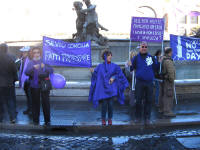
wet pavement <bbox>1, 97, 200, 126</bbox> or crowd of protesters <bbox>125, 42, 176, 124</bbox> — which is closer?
crowd of protesters <bbox>125, 42, 176, 124</bbox>

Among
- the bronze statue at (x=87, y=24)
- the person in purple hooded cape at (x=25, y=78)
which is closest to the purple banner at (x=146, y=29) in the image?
the person in purple hooded cape at (x=25, y=78)

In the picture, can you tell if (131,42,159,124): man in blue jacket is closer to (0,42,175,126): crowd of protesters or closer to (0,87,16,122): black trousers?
(0,42,175,126): crowd of protesters

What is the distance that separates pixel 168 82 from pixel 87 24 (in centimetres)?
631

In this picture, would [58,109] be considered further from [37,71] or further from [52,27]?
[52,27]

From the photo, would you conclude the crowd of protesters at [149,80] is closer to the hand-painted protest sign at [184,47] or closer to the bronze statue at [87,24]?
the hand-painted protest sign at [184,47]

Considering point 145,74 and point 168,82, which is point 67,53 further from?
point 168,82

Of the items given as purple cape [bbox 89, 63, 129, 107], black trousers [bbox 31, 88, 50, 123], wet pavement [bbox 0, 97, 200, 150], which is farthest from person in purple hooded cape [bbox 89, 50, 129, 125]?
black trousers [bbox 31, 88, 50, 123]

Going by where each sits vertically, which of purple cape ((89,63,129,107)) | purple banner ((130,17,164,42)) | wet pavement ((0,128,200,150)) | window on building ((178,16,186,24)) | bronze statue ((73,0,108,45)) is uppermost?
window on building ((178,16,186,24))

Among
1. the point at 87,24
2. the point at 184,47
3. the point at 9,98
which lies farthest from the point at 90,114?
the point at 87,24

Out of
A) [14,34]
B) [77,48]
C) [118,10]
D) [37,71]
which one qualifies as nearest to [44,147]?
[37,71]

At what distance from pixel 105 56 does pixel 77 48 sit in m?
1.43

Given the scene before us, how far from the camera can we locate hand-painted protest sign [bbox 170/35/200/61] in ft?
23.9

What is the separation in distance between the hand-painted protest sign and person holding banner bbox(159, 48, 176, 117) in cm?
85

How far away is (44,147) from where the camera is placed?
187 inches
